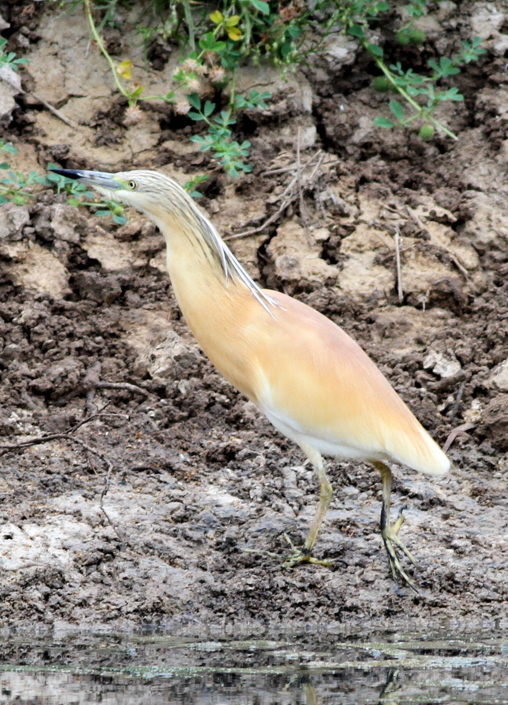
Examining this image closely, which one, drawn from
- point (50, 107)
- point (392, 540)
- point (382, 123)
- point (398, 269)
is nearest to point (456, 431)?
point (398, 269)

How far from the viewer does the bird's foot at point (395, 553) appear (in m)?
5.00

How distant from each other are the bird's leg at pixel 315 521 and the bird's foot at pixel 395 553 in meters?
0.29

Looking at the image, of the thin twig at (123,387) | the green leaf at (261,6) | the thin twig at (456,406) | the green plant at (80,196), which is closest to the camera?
the thin twig at (123,387)

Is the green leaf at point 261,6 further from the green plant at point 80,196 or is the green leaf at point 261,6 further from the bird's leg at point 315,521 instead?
the bird's leg at point 315,521

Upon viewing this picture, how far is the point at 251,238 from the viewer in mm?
7488

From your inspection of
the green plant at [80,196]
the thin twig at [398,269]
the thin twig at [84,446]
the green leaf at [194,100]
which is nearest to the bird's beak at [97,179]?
the thin twig at [84,446]

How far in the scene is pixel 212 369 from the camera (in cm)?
667

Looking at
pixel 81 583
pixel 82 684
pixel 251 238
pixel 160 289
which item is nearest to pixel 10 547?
pixel 81 583

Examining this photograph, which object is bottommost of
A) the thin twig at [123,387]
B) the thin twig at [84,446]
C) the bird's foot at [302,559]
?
the thin twig at [123,387]

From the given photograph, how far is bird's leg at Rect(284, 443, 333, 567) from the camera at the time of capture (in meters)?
5.08

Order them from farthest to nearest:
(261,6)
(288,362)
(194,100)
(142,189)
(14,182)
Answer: (194,100)
(261,6)
(14,182)
(142,189)
(288,362)

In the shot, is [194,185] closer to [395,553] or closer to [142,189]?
[142,189]

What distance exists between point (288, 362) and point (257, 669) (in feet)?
5.11

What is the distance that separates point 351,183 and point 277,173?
1.76ft
